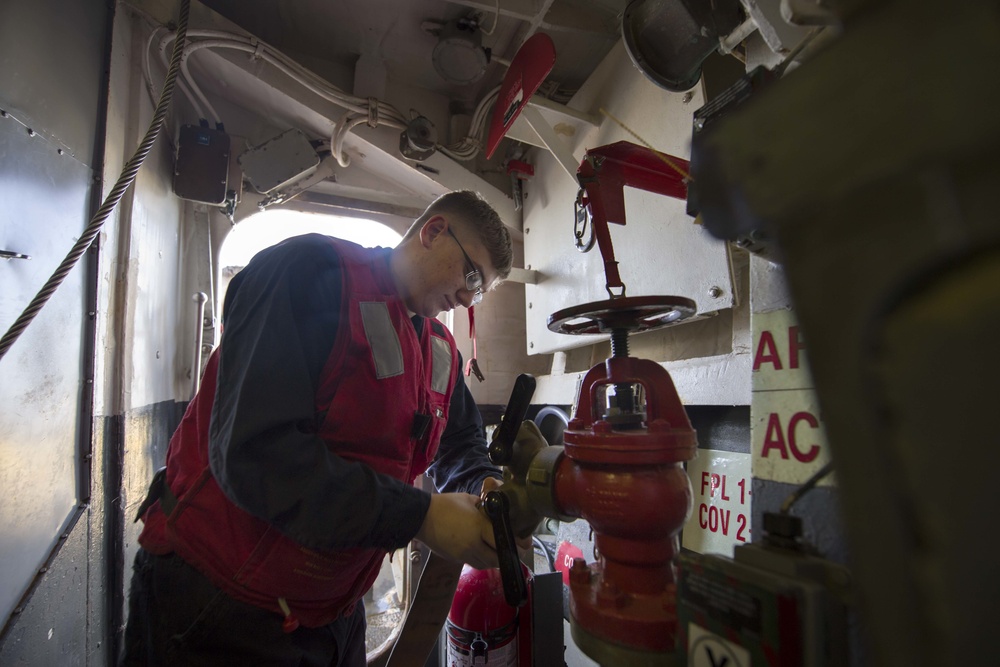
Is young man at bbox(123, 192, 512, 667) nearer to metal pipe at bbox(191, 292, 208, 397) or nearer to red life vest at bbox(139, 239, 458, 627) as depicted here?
red life vest at bbox(139, 239, 458, 627)

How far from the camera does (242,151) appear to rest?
6.65ft

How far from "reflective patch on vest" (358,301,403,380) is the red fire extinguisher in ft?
1.87

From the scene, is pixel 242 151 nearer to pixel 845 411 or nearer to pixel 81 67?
pixel 81 67

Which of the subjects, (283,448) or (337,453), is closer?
(283,448)

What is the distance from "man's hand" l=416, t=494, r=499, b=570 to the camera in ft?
2.42

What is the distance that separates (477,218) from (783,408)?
0.76 m

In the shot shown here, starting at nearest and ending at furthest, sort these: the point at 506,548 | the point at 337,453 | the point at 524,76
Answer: the point at 506,548, the point at 337,453, the point at 524,76

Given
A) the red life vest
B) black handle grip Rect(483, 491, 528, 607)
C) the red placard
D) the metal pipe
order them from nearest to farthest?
black handle grip Rect(483, 491, 528, 607)
the red life vest
the red placard
the metal pipe

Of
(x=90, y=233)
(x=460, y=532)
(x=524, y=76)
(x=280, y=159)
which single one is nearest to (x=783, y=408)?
(x=460, y=532)

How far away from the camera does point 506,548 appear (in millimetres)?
665

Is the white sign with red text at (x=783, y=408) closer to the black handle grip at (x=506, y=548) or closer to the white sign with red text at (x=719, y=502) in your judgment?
the black handle grip at (x=506, y=548)

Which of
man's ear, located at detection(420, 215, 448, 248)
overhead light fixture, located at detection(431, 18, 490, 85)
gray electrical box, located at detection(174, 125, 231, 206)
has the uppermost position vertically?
overhead light fixture, located at detection(431, 18, 490, 85)

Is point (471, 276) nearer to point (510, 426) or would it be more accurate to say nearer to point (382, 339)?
point (382, 339)

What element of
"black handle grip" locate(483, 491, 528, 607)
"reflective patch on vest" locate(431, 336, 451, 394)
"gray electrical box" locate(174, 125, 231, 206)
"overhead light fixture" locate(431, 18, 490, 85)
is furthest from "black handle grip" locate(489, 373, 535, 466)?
"gray electrical box" locate(174, 125, 231, 206)
